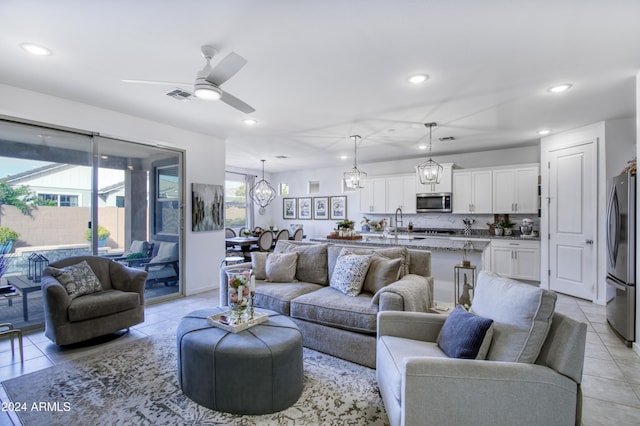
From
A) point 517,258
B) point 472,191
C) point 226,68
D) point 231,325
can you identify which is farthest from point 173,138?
point 517,258

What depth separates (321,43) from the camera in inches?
95.3

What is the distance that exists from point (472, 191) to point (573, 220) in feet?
5.83

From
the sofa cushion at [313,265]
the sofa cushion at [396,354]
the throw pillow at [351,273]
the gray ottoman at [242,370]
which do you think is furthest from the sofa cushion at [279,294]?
the sofa cushion at [396,354]

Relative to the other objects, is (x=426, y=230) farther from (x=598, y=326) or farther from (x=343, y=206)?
(x=598, y=326)

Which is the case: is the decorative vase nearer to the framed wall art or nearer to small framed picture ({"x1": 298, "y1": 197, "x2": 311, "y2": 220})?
the framed wall art

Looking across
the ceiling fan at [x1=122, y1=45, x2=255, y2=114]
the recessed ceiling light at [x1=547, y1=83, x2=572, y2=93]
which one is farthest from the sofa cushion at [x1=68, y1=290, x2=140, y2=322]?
the recessed ceiling light at [x1=547, y1=83, x2=572, y2=93]

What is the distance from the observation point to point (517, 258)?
18.6 feet

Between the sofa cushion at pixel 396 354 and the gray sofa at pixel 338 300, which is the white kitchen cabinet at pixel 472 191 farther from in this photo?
the sofa cushion at pixel 396 354

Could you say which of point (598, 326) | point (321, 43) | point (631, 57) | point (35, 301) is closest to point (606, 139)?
point (631, 57)

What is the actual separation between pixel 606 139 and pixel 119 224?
6.91 meters

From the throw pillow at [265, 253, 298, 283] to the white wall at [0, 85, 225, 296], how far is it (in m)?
1.35

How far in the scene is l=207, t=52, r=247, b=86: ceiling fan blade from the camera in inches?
84.0

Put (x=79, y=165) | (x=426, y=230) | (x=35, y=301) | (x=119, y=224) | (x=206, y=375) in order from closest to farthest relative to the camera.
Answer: (x=206, y=375) < (x=35, y=301) < (x=79, y=165) < (x=119, y=224) < (x=426, y=230)

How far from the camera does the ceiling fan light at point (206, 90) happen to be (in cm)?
240
